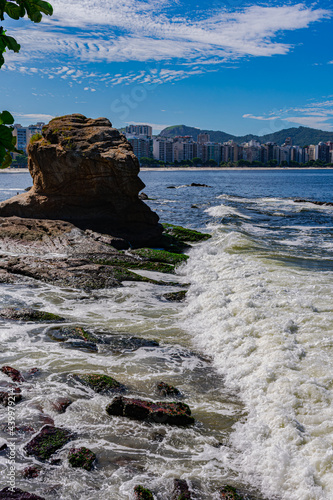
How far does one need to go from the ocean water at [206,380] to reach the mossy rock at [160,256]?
2.44 m

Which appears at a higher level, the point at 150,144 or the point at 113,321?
the point at 150,144

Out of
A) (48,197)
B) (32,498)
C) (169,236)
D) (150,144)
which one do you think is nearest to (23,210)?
(48,197)

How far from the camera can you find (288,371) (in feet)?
21.3

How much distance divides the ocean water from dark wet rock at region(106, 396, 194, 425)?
12 centimetres

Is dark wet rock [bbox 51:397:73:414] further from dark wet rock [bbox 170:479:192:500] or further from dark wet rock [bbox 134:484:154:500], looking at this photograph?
dark wet rock [bbox 170:479:192:500]

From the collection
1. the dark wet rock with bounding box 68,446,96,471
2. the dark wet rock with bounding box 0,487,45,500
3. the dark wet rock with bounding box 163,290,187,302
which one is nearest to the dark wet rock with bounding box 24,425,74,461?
the dark wet rock with bounding box 68,446,96,471

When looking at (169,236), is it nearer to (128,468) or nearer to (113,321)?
(113,321)

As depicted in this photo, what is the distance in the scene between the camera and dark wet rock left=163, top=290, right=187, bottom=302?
1122cm

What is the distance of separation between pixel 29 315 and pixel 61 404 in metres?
3.73

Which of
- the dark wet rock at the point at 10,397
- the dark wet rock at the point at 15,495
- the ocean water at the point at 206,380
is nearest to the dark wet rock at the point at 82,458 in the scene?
the ocean water at the point at 206,380

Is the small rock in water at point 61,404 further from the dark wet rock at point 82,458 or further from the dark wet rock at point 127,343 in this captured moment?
the dark wet rock at point 127,343

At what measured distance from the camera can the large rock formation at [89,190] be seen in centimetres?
1756

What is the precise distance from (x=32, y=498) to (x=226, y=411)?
278 cm

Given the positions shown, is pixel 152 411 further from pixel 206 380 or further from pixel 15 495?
pixel 15 495
